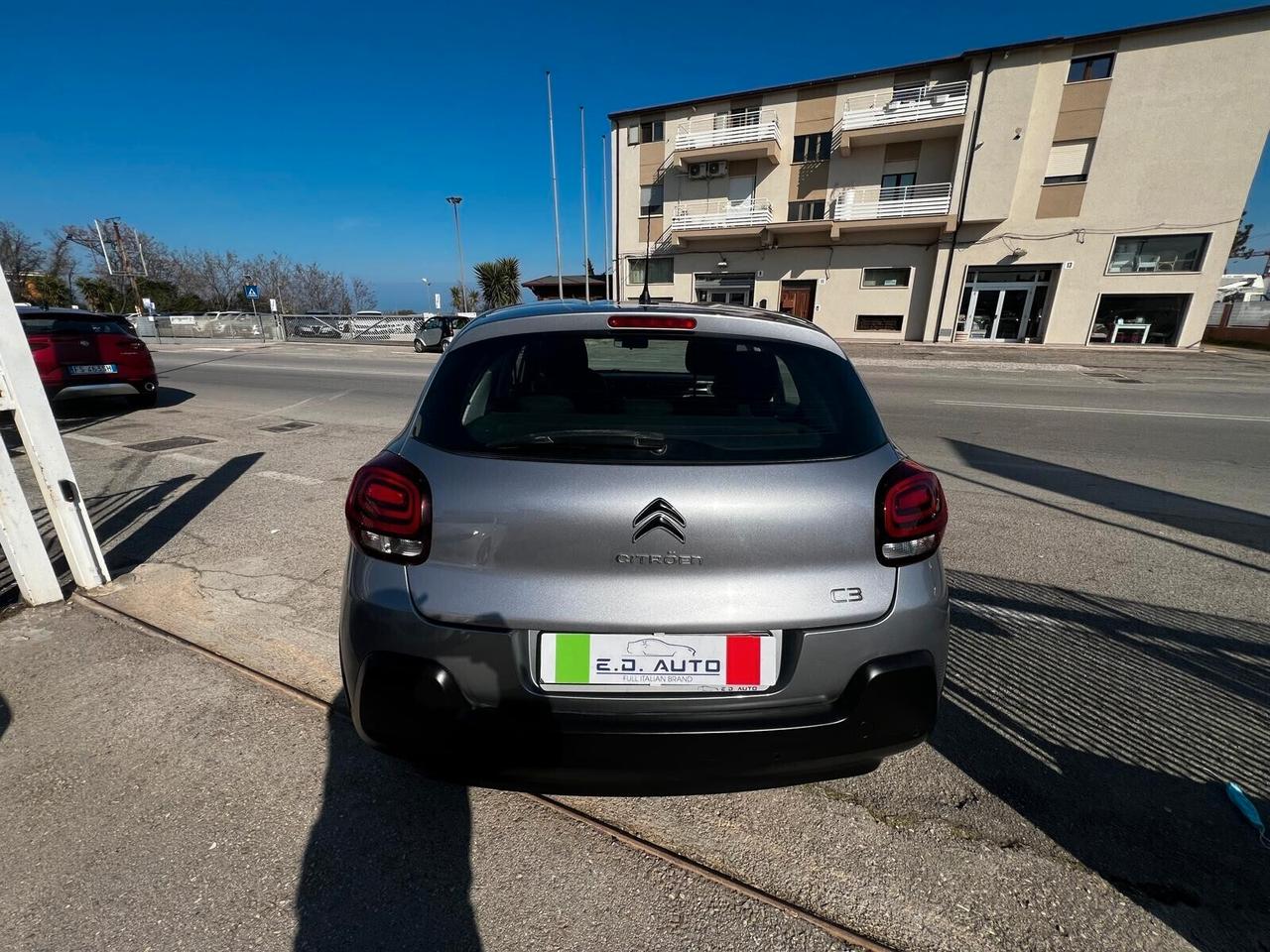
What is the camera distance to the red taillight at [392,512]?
1.50 m

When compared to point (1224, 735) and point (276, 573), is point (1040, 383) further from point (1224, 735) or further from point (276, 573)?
point (276, 573)

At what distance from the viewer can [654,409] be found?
1.79 meters

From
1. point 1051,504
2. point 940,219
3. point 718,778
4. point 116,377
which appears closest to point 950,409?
point 1051,504

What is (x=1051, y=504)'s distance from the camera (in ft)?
15.8

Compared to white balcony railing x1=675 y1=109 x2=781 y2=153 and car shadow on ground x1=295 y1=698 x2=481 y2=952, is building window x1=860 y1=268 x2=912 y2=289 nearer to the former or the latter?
white balcony railing x1=675 y1=109 x2=781 y2=153

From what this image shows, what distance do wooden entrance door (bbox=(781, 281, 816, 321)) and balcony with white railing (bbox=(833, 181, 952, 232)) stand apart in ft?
10.7

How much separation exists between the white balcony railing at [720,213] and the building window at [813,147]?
8.21 ft

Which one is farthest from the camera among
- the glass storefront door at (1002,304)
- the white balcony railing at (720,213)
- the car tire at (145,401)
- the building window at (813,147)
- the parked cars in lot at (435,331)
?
the white balcony railing at (720,213)

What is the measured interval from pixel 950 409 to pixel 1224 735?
328 inches

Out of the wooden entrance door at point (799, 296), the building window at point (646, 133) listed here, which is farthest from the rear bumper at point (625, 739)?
the building window at point (646, 133)

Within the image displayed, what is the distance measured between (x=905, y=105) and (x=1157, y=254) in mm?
11566

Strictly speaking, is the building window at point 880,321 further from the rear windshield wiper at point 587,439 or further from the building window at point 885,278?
the rear windshield wiper at point 587,439

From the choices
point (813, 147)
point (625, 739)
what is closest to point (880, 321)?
point (813, 147)

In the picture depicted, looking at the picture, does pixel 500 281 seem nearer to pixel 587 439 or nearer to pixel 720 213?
pixel 720 213
